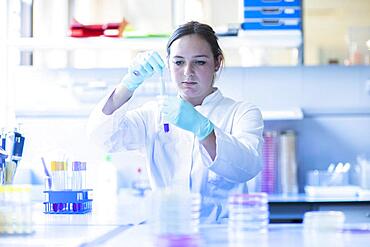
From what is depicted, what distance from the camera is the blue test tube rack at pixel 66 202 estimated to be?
2086mm

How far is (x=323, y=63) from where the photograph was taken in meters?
4.12

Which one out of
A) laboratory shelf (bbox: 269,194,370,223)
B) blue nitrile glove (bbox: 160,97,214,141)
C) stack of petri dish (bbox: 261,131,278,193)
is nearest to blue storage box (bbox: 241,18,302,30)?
stack of petri dish (bbox: 261,131,278,193)

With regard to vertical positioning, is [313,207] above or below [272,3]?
below

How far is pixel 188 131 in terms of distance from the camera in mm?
2158

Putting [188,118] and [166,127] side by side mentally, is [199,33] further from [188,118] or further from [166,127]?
[188,118]

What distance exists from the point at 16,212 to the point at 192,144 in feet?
2.82

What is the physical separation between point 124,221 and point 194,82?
66 cm

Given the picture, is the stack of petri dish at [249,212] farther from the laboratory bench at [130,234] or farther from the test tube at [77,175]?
the test tube at [77,175]

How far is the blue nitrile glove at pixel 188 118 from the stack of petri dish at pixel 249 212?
0.41 m

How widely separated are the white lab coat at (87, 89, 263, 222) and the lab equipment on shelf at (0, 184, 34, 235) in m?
0.65

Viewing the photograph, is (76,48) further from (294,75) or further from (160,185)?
(160,185)

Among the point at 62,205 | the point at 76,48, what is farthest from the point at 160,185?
the point at 76,48

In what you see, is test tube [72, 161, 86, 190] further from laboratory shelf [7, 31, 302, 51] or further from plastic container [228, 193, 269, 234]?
laboratory shelf [7, 31, 302, 51]

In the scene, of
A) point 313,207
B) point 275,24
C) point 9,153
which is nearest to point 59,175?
point 9,153
